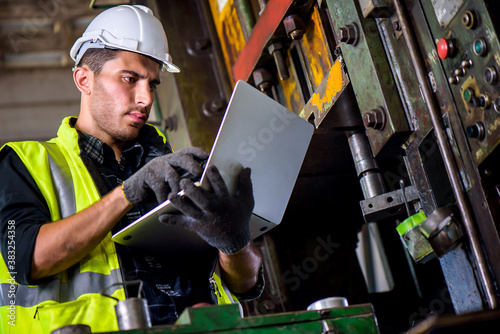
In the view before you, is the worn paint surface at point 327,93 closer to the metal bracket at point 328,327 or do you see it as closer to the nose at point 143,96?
the nose at point 143,96

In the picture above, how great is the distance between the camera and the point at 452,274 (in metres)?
2.00

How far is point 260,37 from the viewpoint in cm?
293

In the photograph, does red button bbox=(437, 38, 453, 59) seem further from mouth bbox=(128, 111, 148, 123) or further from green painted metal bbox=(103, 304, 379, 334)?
mouth bbox=(128, 111, 148, 123)

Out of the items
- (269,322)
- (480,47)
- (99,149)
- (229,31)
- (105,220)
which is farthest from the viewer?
(229,31)

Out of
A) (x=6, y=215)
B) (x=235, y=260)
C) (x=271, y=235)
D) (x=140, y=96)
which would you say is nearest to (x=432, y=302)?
(x=271, y=235)

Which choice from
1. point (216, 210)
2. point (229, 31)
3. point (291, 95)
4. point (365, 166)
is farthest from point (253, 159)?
point (229, 31)

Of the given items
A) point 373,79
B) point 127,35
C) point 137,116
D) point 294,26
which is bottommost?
point 373,79

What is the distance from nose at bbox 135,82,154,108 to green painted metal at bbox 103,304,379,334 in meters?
1.23

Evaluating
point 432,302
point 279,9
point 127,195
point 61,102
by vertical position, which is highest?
point 61,102

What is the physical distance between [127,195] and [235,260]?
1.71ft

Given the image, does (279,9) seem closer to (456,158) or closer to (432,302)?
(456,158)

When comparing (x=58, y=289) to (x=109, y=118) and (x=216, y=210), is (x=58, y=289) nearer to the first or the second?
(x=216, y=210)

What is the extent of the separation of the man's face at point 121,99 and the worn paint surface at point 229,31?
0.87 metres

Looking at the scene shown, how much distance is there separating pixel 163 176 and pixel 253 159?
29cm
